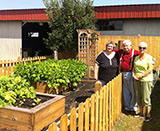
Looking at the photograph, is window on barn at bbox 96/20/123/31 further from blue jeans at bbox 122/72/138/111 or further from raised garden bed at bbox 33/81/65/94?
blue jeans at bbox 122/72/138/111

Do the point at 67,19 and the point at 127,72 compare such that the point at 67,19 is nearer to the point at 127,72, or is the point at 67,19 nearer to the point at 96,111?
the point at 127,72

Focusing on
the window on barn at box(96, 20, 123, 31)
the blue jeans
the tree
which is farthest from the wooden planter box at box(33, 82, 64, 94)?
the window on barn at box(96, 20, 123, 31)

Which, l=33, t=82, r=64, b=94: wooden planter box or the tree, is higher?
the tree

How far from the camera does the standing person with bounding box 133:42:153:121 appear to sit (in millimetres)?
4414

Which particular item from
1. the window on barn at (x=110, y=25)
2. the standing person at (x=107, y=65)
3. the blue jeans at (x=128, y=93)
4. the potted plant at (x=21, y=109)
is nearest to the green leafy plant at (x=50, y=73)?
the standing person at (x=107, y=65)

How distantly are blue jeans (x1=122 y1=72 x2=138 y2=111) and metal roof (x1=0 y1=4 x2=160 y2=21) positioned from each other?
8629mm

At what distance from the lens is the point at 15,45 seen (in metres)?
15.7

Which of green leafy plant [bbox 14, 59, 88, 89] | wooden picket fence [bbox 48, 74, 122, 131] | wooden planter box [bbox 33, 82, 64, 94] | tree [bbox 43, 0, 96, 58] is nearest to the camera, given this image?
wooden picket fence [bbox 48, 74, 122, 131]

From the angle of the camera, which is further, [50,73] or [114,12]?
[114,12]

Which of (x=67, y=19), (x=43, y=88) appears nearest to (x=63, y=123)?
(x=43, y=88)

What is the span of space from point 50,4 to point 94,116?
9.80 metres

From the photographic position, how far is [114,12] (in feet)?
42.8

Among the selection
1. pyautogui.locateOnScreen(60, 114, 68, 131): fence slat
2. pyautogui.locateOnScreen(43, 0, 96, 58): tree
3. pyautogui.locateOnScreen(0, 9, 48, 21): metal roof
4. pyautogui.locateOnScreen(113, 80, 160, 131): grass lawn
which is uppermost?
pyautogui.locateOnScreen(0, 9, 48, 21): metal roof

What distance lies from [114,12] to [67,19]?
11.6ft
